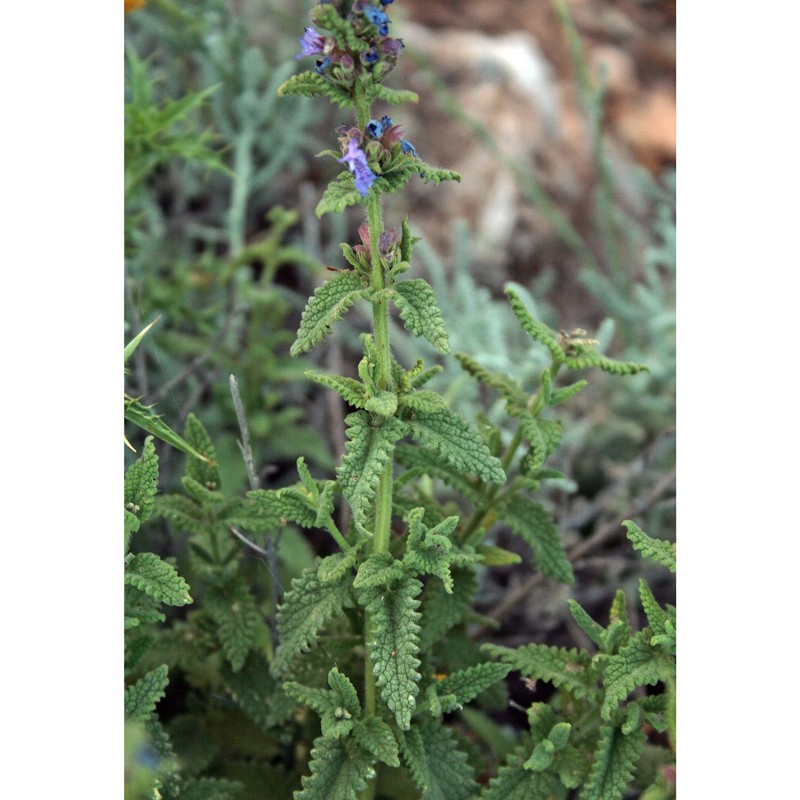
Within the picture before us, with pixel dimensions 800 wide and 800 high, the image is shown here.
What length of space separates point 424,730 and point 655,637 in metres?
0.35

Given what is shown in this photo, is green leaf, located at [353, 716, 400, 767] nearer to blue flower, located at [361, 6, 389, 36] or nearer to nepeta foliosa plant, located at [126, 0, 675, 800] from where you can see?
nepeta foliosa plant, located at [126, 0, 675, 800]

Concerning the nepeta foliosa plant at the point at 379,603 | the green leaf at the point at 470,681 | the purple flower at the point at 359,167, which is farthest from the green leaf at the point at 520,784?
the purple flower at the point at 359,167

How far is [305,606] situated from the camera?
1211mm

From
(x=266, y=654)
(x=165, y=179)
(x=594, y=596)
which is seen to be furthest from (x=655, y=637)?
(x=165, y=179)

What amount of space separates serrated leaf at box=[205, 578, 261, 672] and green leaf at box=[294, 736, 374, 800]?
0.20 metres

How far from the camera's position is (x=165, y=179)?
2.48 meters

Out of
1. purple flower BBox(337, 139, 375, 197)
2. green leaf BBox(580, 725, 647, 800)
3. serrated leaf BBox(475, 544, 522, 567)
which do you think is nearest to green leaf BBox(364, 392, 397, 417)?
purple flower BBox(337, 139, 375, 197)

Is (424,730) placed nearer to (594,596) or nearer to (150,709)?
(150,709)

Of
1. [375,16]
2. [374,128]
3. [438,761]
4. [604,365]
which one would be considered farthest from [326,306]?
[438,761]

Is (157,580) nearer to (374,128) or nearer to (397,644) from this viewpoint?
(397,644)

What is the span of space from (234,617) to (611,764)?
1.85ft

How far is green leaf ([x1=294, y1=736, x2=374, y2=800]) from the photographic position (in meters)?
1.15

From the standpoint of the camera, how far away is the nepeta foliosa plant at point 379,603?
1070 millimetres

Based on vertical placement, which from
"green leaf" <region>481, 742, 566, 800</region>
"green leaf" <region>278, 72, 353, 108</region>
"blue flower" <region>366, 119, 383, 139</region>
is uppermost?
"green leaf" <region>278, 72, 353, 108</region>
